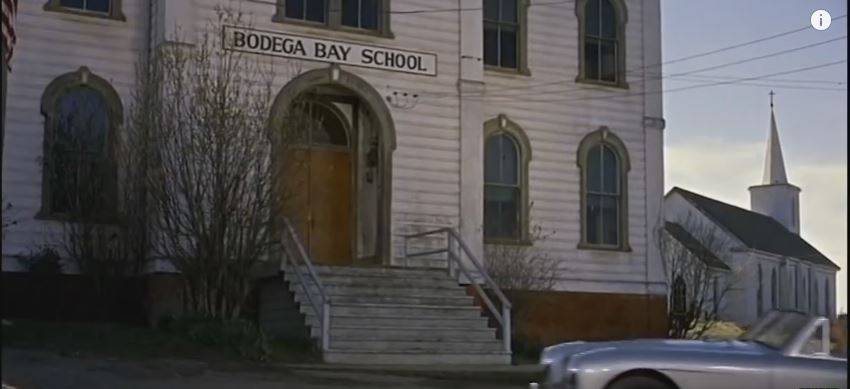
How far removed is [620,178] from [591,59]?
2509 millimetres

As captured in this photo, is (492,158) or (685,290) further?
(685,290)

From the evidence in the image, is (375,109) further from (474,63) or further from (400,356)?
(400,356)

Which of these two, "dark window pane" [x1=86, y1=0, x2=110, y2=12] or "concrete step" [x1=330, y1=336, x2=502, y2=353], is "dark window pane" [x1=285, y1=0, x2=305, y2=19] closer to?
"dark window pane" [x1=86, y1=0, x2=110, y2=12]

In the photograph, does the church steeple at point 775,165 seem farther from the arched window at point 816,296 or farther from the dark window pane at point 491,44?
the dark window pane at point 491,44

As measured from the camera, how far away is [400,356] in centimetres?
2086

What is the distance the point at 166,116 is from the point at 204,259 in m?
2.37

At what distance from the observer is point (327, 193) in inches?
992

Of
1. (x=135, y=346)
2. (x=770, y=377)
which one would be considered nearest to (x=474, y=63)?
(x=135, y=346)

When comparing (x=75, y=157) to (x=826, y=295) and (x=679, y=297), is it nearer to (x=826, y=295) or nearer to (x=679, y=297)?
(x=679, y=297)

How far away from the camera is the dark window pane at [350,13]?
80.7 ft

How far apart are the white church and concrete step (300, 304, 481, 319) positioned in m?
43.5

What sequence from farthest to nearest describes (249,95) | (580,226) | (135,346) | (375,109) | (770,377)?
(580,226) → (375,109) → (249,95) → (135,346) → (770,377)

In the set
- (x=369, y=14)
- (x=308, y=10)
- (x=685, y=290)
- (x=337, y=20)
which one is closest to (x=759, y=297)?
(x=685, y=290)

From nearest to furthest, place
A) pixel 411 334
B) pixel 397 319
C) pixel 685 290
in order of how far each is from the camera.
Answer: pixel 411 334 < pixel 397 319 < pixel 685 290
